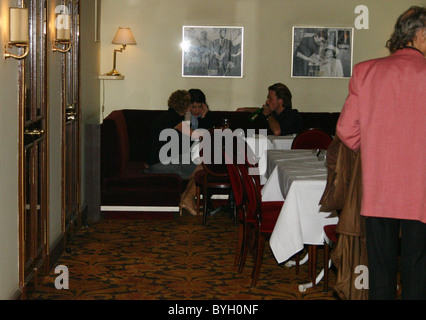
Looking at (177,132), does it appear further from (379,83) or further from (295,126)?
(379,83)

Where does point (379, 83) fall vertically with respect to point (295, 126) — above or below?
above

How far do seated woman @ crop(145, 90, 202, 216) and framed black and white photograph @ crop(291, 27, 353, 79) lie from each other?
307 centimetres

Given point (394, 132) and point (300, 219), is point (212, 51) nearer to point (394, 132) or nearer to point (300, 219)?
point (300, 219)

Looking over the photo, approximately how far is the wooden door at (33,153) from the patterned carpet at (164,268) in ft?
0.92

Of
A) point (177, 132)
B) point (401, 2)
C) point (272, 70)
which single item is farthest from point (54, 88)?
point (401, 2)

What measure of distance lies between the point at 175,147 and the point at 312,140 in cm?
167

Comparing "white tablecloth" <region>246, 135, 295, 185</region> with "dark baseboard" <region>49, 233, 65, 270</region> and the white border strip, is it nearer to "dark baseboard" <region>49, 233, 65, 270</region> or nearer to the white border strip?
the white border strip

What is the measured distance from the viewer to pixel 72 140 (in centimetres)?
670

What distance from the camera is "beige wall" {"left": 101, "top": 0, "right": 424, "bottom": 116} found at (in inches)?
392

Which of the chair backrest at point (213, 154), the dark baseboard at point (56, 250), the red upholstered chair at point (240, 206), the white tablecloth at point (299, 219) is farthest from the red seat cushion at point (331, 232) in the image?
the dark baseboard at point (56, 250)

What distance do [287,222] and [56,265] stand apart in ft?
6.68

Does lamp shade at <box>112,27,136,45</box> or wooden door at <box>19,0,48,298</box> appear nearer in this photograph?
wooden door at <box>19,0,48,298</box>

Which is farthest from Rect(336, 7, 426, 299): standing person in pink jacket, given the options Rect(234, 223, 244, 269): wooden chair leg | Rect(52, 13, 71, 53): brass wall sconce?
Rect(52, 13, 71, 53): brass wall sconce

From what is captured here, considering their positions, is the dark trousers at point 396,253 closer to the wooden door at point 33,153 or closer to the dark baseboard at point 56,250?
the wooden door at point 33,153
